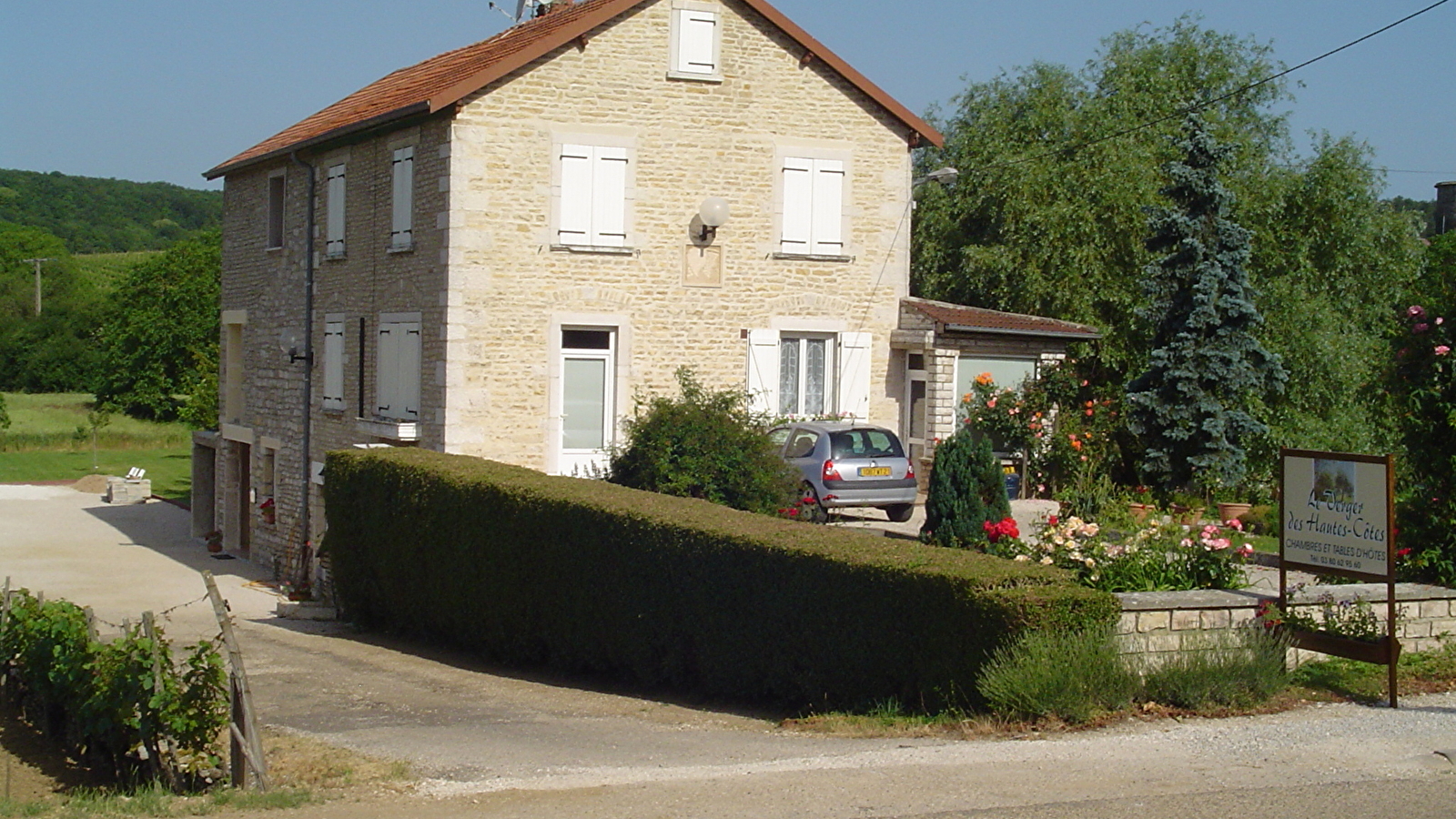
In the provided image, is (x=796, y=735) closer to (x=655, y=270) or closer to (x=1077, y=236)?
(x=655, y=270)

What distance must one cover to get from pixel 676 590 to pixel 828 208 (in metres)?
10.5

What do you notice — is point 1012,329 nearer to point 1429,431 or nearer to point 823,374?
point 823,374

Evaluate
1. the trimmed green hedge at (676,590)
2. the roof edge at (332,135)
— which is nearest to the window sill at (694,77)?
the roof edge at (332,135)

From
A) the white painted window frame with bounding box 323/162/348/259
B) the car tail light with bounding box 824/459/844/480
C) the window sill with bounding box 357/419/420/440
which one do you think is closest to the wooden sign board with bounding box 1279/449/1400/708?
the car tail light with bounding box 824/459/844/480

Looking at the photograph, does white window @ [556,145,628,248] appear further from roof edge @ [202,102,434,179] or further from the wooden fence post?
the wooden fence post

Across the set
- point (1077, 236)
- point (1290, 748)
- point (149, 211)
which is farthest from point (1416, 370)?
point (149, 211)

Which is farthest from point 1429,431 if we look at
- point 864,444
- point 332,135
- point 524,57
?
point 332,135

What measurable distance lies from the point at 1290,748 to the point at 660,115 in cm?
1395

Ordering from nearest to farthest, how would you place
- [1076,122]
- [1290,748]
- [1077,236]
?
[1290,748] → [1077,236] → [1076,122]

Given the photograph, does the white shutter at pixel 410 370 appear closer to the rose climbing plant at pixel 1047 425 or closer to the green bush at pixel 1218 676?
the rose climbing plant at pixel 1047 425

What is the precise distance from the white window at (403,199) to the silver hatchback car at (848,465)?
19.2 ft

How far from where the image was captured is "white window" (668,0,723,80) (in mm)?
19875

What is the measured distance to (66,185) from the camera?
126m

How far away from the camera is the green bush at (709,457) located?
17234 millimetres
